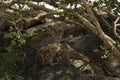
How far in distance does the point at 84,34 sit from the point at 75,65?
63.4 inches

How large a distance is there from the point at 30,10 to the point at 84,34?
2997mm

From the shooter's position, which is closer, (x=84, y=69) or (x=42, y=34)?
(x=84, y=69)

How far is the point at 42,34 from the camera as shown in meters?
11.5

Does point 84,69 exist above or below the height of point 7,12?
below

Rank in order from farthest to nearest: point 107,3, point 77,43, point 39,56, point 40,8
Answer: point 77,43 → point 39,56 → point 107,3 → point 40,8

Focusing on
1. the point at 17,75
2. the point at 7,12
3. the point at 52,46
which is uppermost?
the point at 7,12

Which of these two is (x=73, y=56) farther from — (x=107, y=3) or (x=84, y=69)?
(x=107, y=3)

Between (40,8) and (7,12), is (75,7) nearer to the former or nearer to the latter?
(40,8)

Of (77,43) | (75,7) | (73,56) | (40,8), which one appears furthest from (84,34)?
(40,8)

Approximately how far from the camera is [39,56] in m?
11.1

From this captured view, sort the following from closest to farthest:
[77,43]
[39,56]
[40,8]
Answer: [40,8]
[39,56]
[77,43]

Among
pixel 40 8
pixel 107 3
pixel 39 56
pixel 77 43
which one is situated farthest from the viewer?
pixel 77 43

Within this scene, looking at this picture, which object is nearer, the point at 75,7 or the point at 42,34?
the point at 75,7

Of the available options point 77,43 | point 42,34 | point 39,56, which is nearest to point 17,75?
point 39,56
